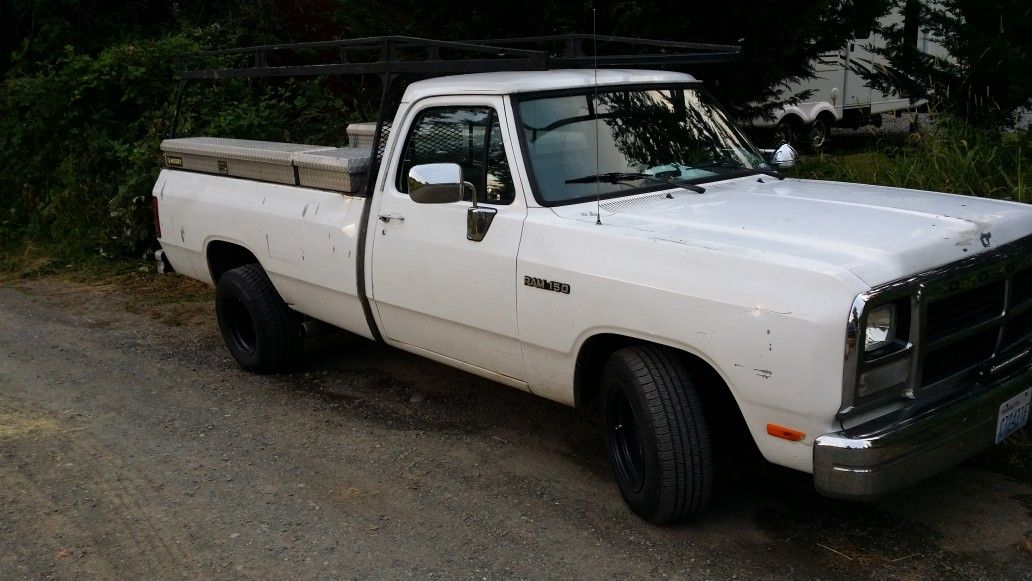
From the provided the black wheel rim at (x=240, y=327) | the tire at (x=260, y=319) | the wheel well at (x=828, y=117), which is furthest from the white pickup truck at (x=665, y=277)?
the wheel well at (x=828, y=117)

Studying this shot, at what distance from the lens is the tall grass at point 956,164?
272 inches

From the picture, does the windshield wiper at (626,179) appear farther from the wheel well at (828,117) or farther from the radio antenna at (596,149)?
the wheel well at (828,117)

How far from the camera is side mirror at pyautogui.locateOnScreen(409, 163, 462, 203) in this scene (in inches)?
182

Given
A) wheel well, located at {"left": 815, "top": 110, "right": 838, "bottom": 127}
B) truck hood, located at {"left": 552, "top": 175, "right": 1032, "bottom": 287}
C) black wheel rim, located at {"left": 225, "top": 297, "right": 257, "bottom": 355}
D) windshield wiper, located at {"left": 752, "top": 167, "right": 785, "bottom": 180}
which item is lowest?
black wheel rim, located at {"left": 225, "top": 297, "right": 257, "bottom": 355}

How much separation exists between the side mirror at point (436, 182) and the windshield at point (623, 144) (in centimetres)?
36

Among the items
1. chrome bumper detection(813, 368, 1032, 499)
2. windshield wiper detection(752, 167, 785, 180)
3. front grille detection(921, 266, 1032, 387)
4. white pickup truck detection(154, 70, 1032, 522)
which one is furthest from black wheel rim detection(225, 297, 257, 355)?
front grille detection(921, 266, 1032, 387)

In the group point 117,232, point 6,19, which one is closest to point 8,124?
point 6,19

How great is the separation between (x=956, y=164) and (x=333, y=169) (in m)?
4.27

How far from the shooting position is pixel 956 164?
7082mm

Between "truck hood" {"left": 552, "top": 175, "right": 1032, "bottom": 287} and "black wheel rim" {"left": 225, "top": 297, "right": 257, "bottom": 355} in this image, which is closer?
"truck hood" {"left": 552, "top": 175, "right": 1032, "bottom": 287}

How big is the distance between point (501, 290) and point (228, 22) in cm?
931

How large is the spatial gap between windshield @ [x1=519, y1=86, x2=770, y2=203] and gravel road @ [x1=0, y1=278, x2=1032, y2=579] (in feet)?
4.53

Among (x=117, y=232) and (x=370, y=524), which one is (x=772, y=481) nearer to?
(x=370, y=524)

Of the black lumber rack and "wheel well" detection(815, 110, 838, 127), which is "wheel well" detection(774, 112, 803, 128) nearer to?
"wheel well" detection(815, 110, 838, 127)
